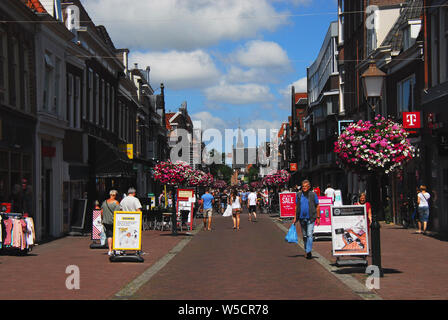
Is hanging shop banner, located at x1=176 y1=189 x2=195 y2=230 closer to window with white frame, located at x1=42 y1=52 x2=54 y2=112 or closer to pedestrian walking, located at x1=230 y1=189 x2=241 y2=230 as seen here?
pedestrian walking, located at x1=230 y1=189 x2=241 y2=230

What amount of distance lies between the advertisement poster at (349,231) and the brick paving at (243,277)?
26.9 inches

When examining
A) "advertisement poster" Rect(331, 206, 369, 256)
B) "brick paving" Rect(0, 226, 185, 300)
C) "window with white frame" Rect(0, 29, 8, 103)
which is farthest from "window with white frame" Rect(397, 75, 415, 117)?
"window with white frame" Rect(0, 29, 8, 103)

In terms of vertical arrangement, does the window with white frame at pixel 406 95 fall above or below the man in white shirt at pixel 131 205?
above

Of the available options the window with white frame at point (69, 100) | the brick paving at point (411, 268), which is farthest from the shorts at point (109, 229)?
the window with white frame at point (69, 100)

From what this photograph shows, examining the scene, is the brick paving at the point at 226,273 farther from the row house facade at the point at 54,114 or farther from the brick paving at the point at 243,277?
the row house facade at the point at 54,114

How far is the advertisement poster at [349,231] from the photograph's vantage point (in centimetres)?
1397

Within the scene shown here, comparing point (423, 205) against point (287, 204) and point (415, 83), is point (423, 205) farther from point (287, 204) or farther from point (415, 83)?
point (287, 204)

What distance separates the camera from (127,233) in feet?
52.8

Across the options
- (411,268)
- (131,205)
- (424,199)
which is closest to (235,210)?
(424,199)

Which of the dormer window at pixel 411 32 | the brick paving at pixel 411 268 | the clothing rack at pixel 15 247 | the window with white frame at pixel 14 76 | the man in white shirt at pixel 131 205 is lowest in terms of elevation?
the brick paving at pixel 411 268
